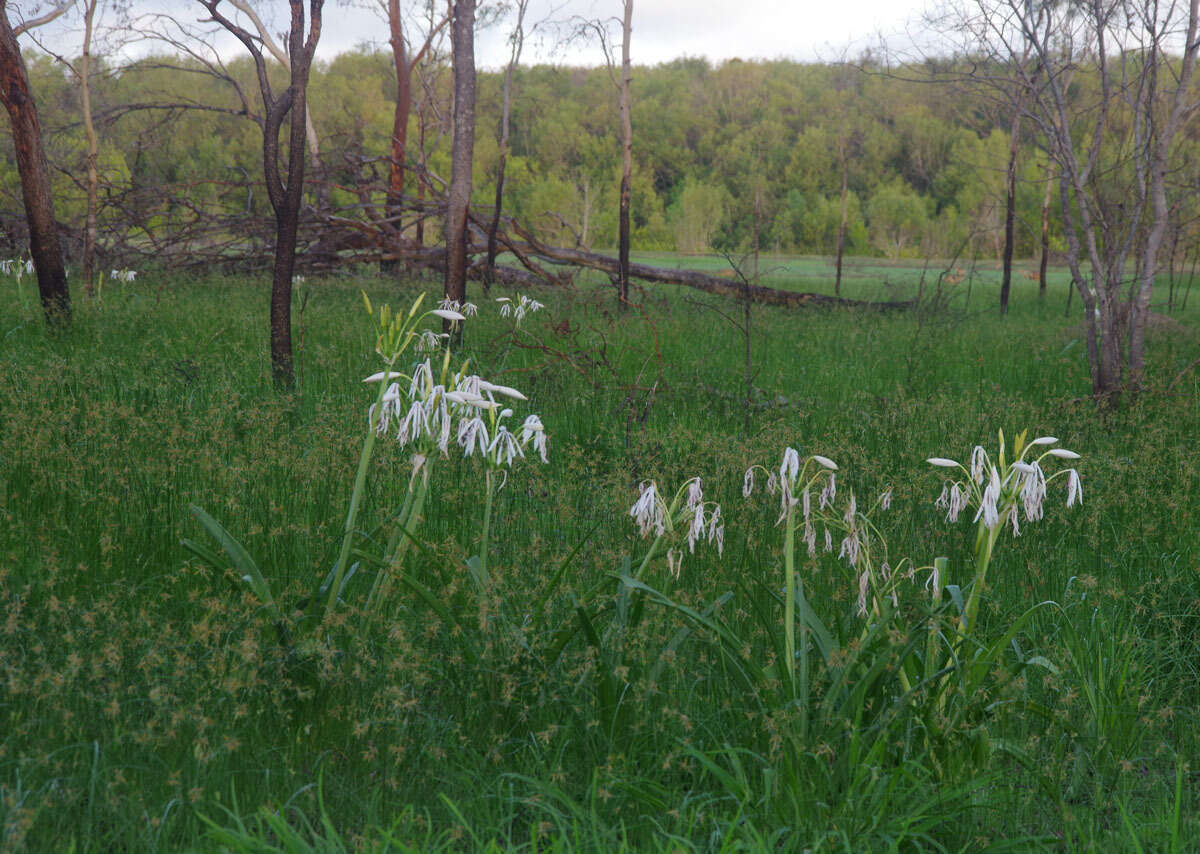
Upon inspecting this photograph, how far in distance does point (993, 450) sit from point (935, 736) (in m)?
3.74

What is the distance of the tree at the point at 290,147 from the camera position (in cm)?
645

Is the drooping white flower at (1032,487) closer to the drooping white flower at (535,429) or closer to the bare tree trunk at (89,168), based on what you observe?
the drooping white flower at (535,429)

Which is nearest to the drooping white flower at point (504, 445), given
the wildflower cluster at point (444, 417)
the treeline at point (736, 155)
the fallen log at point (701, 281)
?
the wildflower cluster at point (444, 417)

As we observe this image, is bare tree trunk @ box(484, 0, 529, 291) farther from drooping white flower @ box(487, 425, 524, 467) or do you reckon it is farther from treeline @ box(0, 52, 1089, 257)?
treeline @ box(0, 52, 1089, 257)

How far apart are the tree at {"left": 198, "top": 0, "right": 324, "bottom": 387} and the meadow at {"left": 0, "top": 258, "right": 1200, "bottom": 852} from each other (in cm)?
176

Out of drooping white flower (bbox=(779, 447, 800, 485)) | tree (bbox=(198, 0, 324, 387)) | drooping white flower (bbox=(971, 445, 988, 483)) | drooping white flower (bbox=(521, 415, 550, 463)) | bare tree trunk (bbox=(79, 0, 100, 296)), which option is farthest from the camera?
bare tree trunk (bbox=(79, 0, 100, 296))

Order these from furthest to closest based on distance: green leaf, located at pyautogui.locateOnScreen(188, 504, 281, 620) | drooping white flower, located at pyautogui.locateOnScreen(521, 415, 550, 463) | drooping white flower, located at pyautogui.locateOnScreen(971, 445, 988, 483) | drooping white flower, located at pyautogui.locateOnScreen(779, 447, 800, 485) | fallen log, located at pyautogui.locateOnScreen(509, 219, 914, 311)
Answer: fallen log, located at pyautogui.locateOnScreen(509, 219, 914, 311), drooping white flower, located at pyautogui.locateOnScreen(521, 415, 550, 463), green leaf, located at pyautogui.locateOnScreen(188, 504, 281, 620), drooping white flower, located at pyautogui.locateOnScreen(971, 445, 988, 483), drooping white flower, located at pyautogui.locateOnScreen(779, 447, 800, 485)

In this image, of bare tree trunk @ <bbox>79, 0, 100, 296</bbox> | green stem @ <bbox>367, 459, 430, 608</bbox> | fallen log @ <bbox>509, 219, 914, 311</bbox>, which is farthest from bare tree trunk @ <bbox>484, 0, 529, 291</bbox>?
green stem @ <bbox>367, 459, 430, 608</bbox>

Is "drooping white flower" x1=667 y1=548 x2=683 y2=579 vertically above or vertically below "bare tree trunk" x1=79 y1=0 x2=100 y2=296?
below

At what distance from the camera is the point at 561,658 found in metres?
2.36

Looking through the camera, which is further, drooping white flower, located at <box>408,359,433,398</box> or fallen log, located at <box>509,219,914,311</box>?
fallen log, located at <box>509,219,914,311</box>

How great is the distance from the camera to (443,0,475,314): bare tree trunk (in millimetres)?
8648

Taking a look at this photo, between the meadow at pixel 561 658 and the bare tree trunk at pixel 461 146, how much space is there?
14.6ft

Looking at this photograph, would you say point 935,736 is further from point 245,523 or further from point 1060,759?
point 245,523
